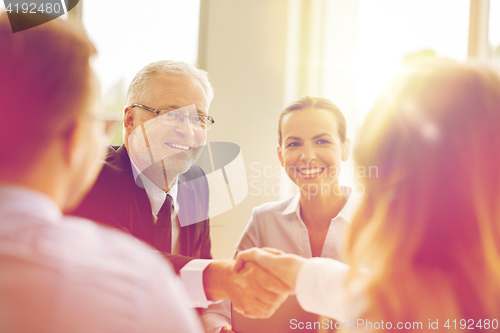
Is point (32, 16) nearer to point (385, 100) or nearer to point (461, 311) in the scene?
point (385, 100)

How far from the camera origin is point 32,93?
1.51ft

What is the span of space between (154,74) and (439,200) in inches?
50.3

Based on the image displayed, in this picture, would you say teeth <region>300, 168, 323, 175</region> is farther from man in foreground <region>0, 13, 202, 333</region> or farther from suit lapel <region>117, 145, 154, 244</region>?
man in foreground <region>0, 13, 202, 333</region>

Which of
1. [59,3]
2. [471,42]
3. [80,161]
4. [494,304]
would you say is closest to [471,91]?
[494,304]

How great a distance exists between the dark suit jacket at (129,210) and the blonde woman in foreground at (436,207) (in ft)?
2.53

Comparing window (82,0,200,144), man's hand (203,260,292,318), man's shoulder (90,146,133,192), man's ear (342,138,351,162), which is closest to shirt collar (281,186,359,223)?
man's ear (342,138,351,162)

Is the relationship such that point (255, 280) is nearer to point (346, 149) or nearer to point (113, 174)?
point (113, 174)

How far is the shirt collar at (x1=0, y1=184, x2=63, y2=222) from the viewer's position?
427 mm

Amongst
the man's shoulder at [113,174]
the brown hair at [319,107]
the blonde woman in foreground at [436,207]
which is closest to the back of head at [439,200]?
the blonde woman in foreground at [436,207]

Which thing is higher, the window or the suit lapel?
the window

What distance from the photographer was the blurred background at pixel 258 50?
1.96m

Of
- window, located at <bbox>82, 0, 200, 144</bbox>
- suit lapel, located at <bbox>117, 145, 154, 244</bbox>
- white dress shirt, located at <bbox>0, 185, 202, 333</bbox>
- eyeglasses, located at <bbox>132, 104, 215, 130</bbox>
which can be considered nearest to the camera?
white dress shirt, located at <bbox>0, 185, 202, 333</bbox>

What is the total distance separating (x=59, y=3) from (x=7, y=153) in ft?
5.18

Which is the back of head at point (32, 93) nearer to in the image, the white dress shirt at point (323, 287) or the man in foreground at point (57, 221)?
the man in foreground at point (57, 221)
